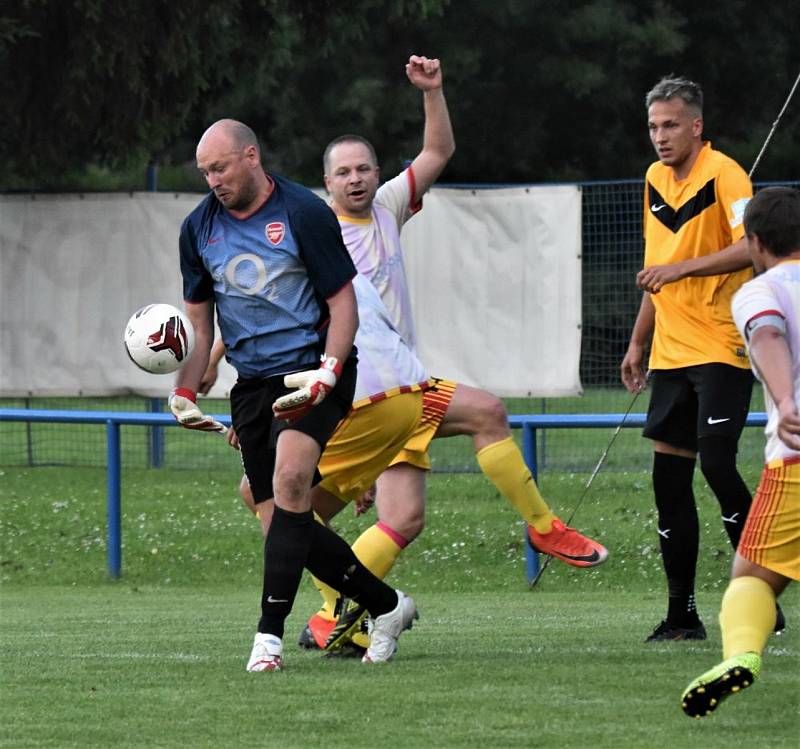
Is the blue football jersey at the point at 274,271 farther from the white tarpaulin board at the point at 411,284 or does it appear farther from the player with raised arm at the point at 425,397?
the white tarpaulin board at the point at 411,284

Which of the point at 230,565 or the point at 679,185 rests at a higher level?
the point at 679,185

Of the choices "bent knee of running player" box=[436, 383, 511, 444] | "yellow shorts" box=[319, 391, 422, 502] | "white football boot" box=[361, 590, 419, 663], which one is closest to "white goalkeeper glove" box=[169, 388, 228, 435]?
"yellow shorts" box=[319, 391, 422, 502]

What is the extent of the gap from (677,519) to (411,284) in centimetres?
721

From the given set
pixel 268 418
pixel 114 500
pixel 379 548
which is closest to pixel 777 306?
pixel 268 418

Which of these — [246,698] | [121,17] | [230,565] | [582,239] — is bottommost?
[230,565]

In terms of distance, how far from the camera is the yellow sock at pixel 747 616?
527 centimetres

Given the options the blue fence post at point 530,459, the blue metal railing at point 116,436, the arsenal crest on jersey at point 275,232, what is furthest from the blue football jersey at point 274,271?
the blue fence post at point 530,459

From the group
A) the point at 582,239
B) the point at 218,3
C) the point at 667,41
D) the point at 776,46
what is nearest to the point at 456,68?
the point at 667,41

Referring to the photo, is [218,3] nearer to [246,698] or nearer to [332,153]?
[332,153]

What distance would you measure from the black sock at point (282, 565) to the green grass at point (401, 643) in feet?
0.73

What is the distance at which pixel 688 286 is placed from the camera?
759 centimetres

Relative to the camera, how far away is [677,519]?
7.70m

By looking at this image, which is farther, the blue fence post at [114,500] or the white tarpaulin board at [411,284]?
the white tarpaulin board at [411,284]

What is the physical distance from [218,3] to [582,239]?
6.19m
